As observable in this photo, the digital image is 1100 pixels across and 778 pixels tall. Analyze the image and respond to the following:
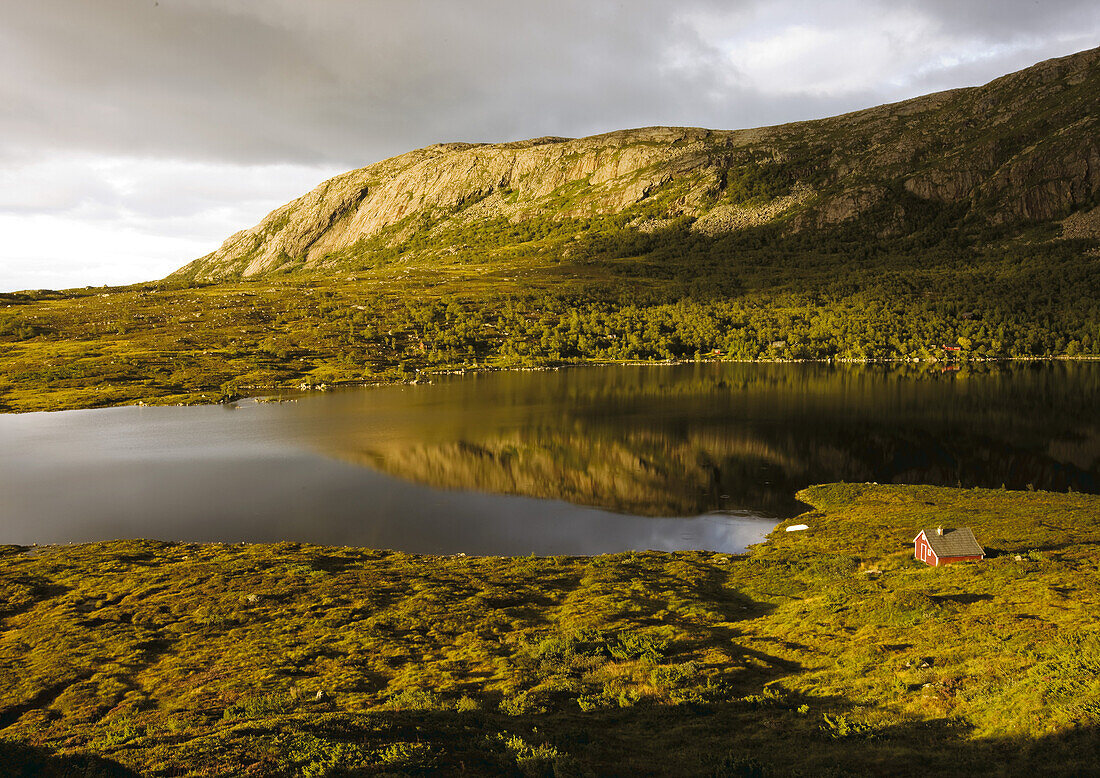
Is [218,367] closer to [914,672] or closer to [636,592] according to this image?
[636,592]

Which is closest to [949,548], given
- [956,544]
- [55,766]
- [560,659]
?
[956,544]

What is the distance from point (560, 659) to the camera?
1139 inches

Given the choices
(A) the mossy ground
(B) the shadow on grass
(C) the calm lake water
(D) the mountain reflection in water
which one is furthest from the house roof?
(B) the shadow on grass

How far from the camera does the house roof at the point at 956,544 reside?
4184 cm

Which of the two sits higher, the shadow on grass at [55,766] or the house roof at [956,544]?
the shadow on grass at [55,766]

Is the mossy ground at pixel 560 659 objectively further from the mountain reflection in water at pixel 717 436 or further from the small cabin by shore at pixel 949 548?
the mountain reflection in water at pixel 717 436

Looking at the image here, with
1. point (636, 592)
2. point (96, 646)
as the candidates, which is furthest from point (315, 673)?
point (636, 592)

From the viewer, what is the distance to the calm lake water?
6325cm

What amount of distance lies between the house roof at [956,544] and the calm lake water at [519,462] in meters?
16.8

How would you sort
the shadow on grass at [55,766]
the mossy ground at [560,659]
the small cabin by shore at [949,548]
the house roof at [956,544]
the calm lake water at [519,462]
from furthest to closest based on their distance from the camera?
the calm lake water at [519,462], the house roof at [956,544], the small cabin by shore at [949,548], the mossy ground at [560,659], the shadow on grass at [55,766]

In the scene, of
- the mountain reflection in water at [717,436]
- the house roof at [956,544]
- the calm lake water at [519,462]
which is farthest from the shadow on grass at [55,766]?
A: the mountain reflection in water at [717,436]

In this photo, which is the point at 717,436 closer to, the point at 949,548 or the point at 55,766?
the point at 949,548

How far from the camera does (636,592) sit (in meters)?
41.7

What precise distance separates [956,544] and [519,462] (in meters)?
54.5
